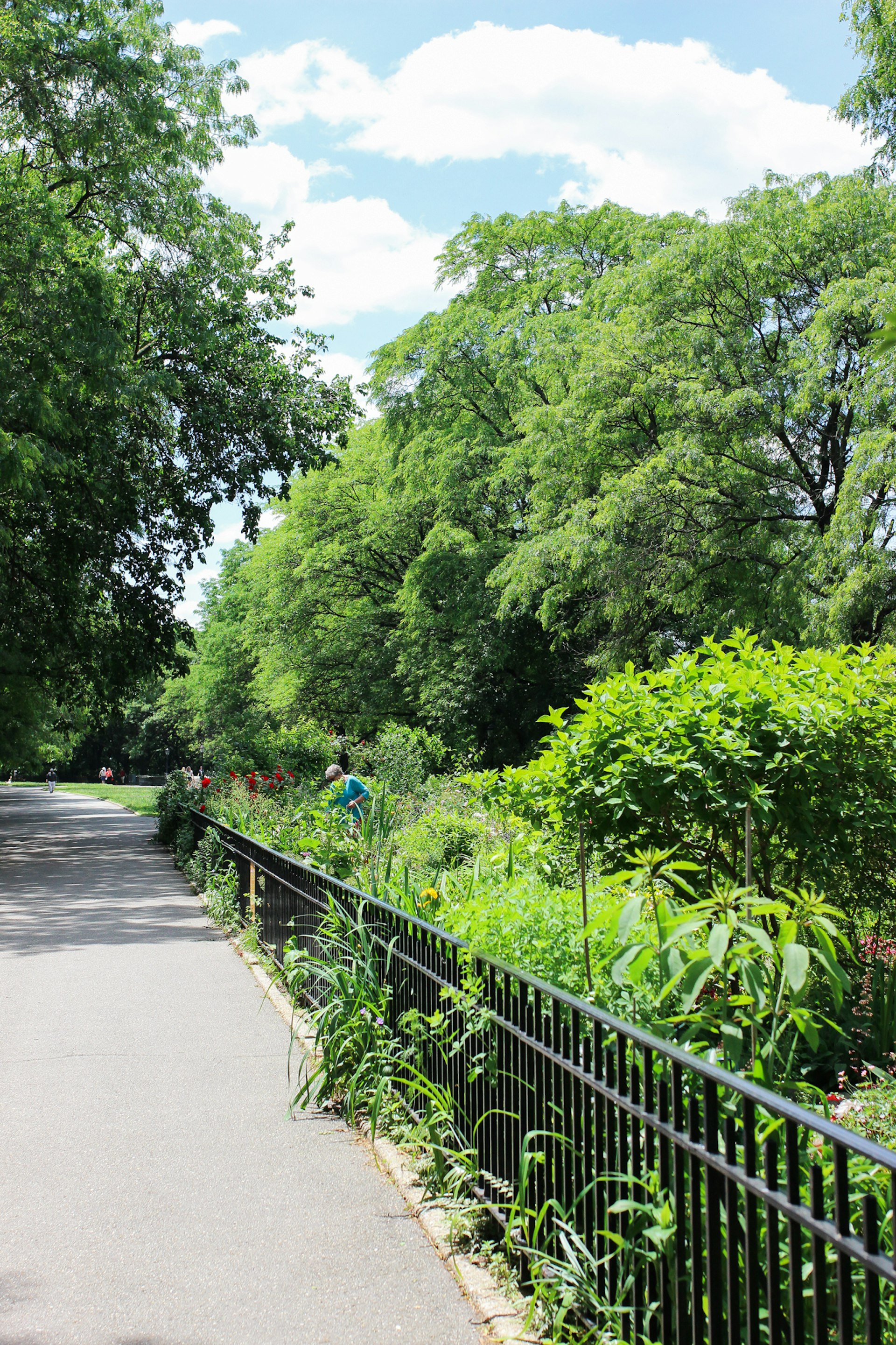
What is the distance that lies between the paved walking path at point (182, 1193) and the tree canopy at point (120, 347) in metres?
9.87

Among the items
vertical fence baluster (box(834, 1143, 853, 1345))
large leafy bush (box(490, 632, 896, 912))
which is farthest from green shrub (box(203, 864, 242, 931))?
vertical fence baluster (box(834, 1143, 853, 1345))

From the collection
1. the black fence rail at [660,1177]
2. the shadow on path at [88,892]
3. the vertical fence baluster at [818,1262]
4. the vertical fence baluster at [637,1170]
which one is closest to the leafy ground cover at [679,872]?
the black fence rail at [660,1177]

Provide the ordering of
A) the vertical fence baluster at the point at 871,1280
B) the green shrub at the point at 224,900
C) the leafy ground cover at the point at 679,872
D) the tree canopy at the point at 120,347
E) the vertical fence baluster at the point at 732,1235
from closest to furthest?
the vertical fence baluster at the point at 871,1280 < the vertical fence baluster at the point at 732,1235 < the leafy ground cover at the point at 679,872 < the green shrub at the point at 224,900 < the tree canopy at the point at 120,347

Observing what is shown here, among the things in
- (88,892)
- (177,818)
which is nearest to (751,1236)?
(88,892)

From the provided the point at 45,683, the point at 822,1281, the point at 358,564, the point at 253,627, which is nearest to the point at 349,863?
the point at 822,1281

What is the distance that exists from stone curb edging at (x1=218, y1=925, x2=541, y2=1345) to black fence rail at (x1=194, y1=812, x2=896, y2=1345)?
19cm

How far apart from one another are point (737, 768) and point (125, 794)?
68.3m

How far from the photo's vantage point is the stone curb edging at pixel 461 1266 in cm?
318

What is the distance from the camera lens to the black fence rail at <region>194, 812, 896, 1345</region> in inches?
84.4

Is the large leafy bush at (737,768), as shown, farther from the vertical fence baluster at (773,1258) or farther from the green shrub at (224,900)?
the green shrub at (224,900)

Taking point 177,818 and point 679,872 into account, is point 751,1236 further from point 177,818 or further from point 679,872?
point 177,818

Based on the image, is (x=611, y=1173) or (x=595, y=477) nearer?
(x=611, y=1173)

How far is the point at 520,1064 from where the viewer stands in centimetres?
362

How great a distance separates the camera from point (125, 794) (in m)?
69.2
